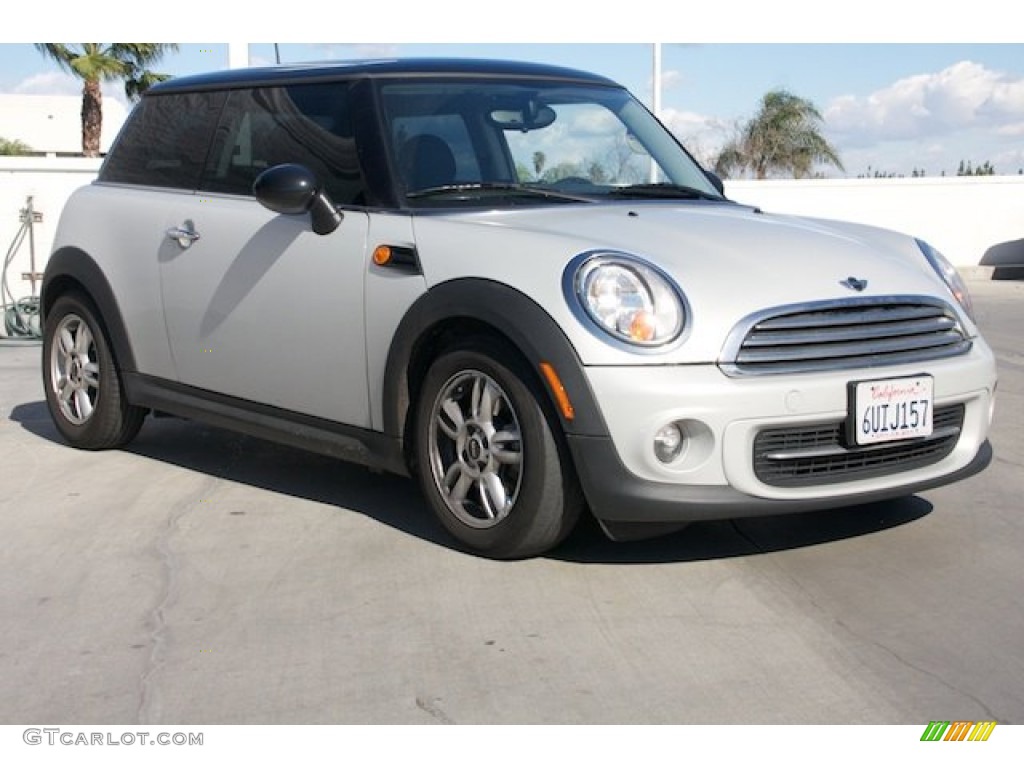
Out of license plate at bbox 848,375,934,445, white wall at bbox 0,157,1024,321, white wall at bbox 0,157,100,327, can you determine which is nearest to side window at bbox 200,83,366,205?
license plate at bbox 848,375,934,445

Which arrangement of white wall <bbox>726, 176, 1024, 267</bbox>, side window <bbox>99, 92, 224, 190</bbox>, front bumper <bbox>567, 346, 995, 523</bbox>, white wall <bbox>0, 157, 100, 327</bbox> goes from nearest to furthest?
front bumper <bbox>567, 346, 995, 523</bbox> < side window <bbox>99, 92, 224, 190</bbox> < white wall <bbox>0, 157, 100, 327</bbox> < white wall <bbox>726, 176, 1024, 267</bbox>

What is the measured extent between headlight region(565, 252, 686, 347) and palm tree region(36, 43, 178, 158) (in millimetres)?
22596

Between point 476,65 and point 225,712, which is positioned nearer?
point 225,712

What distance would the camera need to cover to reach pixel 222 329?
5.51 m

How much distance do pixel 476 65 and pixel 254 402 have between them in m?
1.61

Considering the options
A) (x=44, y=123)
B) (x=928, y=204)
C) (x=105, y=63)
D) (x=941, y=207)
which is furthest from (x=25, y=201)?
(x=44, y=123)

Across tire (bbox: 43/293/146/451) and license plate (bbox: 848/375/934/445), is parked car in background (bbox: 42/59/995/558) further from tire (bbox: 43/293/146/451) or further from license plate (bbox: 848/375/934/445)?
tire (bbox: 43/293/146/451)

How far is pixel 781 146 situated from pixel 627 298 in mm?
27498

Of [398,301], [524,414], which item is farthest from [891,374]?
[398,301]

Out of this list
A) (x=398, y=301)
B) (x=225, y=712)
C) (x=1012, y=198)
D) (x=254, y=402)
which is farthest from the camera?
(x=1012, y=198)

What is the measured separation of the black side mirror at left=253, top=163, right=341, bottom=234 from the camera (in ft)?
16.0

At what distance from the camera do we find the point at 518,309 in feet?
14.1

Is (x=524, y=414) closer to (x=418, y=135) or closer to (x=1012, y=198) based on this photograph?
(x=418, y=135)
